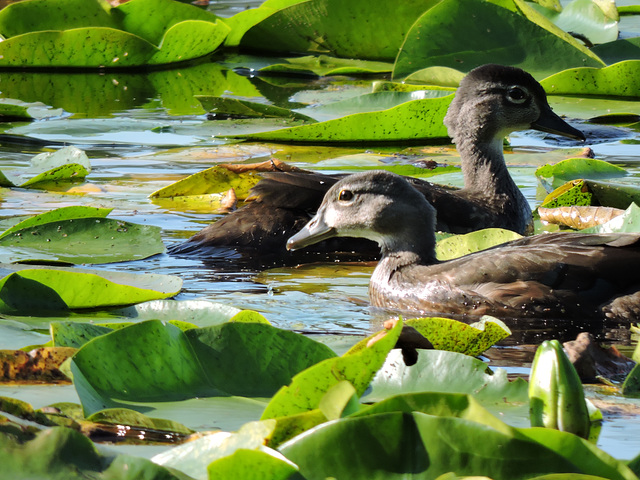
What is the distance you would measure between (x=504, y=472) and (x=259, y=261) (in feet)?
13.7

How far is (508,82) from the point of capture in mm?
7664

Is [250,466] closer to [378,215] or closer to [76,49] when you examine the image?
[378,215]

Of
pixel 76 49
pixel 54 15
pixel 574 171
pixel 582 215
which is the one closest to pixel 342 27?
pixel 76 49

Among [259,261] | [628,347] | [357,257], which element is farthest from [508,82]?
[628,347]

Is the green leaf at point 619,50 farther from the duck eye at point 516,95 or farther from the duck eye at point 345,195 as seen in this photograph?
the duck eye at point 345,195

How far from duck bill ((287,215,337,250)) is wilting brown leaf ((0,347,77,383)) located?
280cm

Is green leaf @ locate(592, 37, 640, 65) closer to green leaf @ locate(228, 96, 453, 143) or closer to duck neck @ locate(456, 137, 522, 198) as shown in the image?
green leaf @ locate(228, 96, 453, 143)

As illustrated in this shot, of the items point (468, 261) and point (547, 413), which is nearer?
point (547, 413)

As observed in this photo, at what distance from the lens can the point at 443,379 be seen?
3.35 meters

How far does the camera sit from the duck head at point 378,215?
5.94m

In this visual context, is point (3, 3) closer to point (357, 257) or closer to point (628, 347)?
point (357, 257)

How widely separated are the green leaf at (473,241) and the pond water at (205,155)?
536 millimetres

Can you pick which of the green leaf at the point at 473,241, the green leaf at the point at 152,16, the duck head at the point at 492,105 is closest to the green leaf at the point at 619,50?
the duck head at the point at 492,105

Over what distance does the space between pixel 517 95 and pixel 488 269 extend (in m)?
2.69
